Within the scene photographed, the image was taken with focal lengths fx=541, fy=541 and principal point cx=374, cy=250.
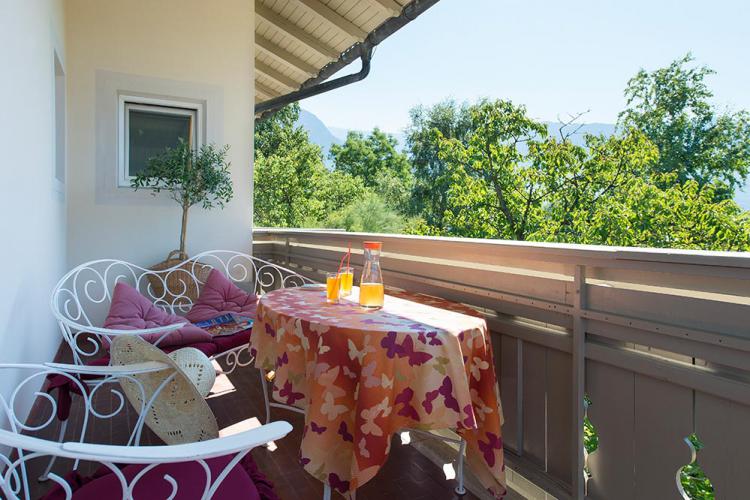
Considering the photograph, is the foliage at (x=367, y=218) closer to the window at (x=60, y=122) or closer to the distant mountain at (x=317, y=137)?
the distant mountain at (x=317, y=137)

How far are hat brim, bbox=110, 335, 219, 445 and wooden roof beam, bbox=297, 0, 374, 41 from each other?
15.2 ft

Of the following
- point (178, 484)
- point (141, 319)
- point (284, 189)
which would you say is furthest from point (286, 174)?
point (178, 484)

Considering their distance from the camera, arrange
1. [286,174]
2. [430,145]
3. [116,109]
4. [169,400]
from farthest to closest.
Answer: [430,145] < [286,174] < [116,109] < [169,400]

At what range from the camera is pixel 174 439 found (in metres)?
1.49

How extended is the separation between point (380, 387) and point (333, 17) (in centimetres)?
478

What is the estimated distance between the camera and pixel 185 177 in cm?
410

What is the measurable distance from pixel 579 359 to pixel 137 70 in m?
3.97

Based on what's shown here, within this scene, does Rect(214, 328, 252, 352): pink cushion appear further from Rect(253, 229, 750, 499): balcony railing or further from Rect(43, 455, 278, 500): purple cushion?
Rect(43, 455, 278, 500): purple cushion

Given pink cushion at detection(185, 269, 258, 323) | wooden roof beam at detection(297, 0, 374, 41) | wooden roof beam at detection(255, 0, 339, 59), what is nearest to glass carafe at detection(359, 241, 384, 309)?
pink cushion at detection(185, 269, 258, 323)

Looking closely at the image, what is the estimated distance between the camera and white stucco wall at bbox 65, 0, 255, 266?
13.5 feet

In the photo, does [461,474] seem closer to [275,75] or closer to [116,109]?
[116,109]

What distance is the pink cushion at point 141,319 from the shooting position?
2687 mm

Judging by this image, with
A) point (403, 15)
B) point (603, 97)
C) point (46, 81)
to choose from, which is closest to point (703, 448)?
point (46, 81)

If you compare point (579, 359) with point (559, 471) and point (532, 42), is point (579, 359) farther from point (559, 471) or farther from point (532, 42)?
point (532, 42)
